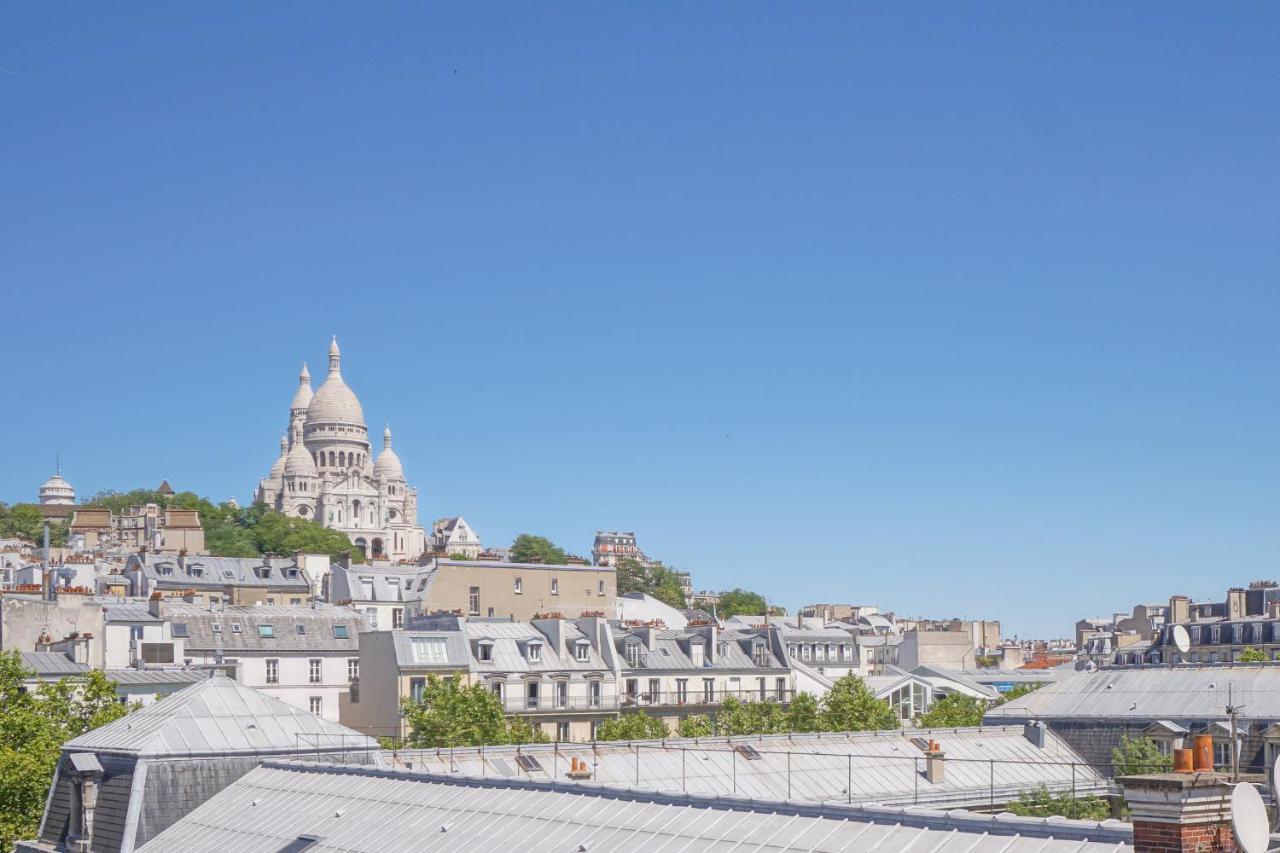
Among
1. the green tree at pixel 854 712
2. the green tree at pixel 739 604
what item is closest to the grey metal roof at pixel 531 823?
the green tree at pixel 854 712

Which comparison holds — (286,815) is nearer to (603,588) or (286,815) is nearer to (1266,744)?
(1266,744)

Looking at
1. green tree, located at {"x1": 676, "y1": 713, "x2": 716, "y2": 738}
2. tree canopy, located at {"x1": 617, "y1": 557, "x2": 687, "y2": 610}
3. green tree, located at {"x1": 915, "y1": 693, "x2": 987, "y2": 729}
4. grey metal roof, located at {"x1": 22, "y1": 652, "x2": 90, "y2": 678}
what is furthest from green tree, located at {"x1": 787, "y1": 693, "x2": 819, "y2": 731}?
tree canopy, located at {"x1": 617, "y1": 557, "x2": 687, "y2": 610}

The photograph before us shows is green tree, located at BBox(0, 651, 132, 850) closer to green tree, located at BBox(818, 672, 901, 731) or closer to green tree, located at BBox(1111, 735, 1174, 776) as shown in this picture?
green tree, located at BBox(1111, 735, 1174, 776)

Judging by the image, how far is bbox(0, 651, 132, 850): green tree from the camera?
43562 millimetres

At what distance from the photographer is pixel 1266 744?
5016cm

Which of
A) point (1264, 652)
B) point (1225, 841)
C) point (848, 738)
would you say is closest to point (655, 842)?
point (1225, 841)

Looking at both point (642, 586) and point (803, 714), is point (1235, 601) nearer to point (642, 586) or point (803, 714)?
point (803, 714)

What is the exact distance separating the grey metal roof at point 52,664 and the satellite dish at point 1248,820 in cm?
6019

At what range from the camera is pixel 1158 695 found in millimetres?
56594

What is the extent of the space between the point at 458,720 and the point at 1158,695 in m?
29.5

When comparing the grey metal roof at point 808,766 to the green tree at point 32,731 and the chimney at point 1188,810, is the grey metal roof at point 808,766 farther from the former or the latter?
the chimney at point 1188,810

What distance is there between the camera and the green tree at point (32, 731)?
43.6m

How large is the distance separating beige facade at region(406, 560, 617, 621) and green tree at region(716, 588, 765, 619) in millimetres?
58630

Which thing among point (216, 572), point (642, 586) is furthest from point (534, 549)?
point (216, 572)
